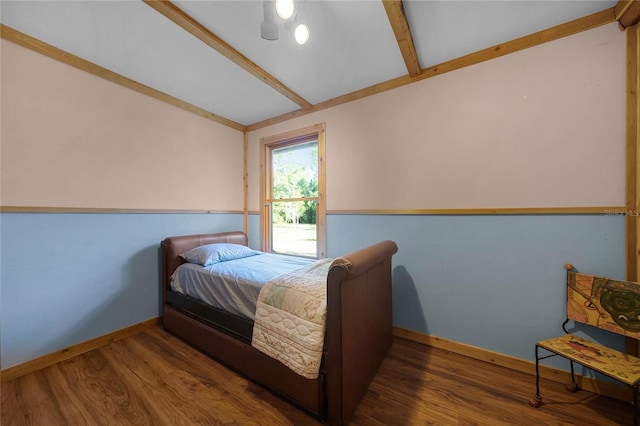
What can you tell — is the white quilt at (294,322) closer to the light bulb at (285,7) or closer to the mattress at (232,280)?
the mattress at (232,280)

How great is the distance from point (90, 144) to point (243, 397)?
2.42 meters

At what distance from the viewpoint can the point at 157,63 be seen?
204cm

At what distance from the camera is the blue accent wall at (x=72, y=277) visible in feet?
5.45

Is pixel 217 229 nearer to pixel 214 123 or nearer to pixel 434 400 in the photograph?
pixel 214 123

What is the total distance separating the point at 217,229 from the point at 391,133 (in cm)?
247

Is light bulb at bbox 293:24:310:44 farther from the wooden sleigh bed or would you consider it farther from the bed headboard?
the bed headboard

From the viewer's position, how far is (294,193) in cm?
304

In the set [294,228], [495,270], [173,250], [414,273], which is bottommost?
[414,273]

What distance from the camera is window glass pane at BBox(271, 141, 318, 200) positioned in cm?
289

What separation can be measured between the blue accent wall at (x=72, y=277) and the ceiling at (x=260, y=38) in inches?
54.9

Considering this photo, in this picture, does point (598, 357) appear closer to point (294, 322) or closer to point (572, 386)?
point (572, 386)

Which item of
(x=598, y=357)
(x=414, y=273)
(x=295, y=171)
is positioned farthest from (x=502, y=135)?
(x=295, y=171)

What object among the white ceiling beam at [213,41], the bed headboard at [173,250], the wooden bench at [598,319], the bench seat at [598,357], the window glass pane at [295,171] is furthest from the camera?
the window glass pane at [295,171]

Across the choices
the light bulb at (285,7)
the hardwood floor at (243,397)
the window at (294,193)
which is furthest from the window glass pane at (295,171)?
the hardwood floor at (243,397)
